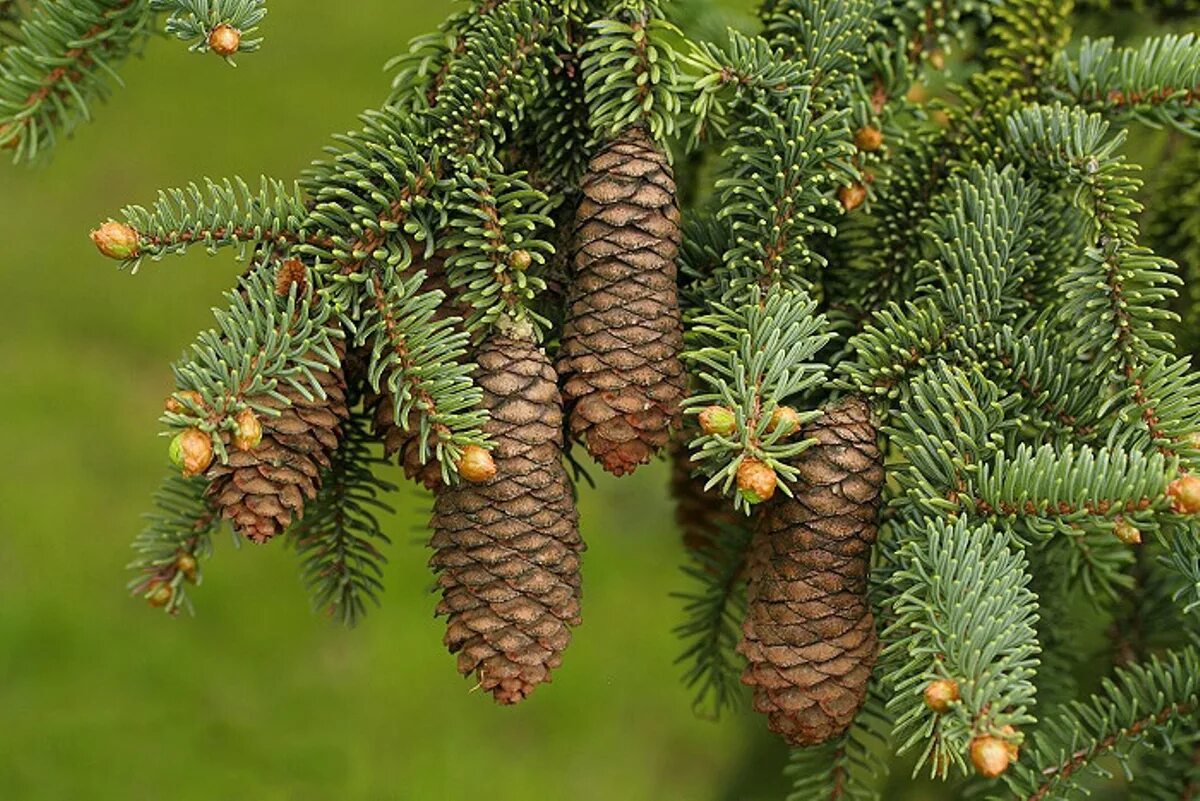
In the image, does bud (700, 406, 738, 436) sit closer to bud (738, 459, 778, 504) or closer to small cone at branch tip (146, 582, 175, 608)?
bud (738, 459, 778, 504)

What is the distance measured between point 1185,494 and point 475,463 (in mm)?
462

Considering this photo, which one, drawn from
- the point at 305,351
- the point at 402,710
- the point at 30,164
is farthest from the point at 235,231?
the point at 402,710

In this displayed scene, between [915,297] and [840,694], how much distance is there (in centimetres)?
34

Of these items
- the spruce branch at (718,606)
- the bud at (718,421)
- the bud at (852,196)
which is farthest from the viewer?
the spruce branch at (718,606)

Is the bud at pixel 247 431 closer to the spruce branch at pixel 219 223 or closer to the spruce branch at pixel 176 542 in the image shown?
the spruce branch at pixel 219 223

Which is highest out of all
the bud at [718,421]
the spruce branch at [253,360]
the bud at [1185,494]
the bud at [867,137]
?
the bud at [867,137]

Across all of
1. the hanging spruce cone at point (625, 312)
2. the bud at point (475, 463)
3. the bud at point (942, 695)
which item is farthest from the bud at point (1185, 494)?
the bud at point (475, 463)

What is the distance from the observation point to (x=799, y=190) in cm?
91

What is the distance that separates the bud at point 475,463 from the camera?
81 cm

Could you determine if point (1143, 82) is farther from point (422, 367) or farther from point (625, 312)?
point (422, 367)

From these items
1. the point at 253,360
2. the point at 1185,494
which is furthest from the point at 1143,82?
the point at 253,360

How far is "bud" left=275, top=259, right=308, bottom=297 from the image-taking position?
0.85 metres

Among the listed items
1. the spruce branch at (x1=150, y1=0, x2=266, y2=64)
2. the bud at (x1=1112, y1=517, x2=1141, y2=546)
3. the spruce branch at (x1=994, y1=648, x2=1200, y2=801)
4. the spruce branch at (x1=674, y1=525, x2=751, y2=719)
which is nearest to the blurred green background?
the spruce branch at (x1=674, y1=525, x2=751, y2=719)

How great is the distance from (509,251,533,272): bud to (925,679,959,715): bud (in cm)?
41
